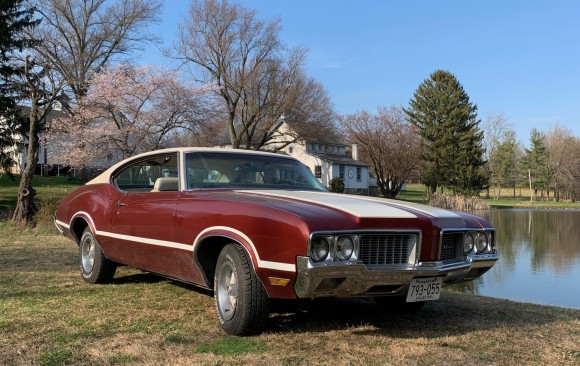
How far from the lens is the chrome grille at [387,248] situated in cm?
371

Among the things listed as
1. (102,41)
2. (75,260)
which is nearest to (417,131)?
(102,41)

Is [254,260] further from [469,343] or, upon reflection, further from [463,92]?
[463,92]

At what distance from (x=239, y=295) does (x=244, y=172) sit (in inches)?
64.3

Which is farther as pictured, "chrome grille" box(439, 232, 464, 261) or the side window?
the side window

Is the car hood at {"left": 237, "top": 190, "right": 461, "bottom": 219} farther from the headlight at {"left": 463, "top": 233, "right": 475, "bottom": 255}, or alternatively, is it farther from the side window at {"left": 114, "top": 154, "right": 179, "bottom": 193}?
the side window at {"left": 114, "top": 154, "right": 179, "bottom": 193}

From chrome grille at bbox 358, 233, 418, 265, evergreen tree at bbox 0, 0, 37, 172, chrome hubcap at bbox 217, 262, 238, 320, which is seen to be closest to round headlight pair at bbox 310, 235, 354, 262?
chrome grille at bbox 358, 233, 418, 265

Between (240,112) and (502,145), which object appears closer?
(240,112)

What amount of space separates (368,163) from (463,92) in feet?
46.1

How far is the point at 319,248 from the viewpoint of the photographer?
358 cm

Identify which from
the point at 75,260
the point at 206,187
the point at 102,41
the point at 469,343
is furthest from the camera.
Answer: the point at 102,41

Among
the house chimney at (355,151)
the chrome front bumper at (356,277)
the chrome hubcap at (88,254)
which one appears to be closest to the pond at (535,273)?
the chrome front bumper at (356,277)

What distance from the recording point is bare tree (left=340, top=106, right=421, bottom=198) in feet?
179

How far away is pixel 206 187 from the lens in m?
4.88

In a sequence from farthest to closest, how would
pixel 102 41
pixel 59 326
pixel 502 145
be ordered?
pixel 502 145
pixel 102 41
pixel 59 326
